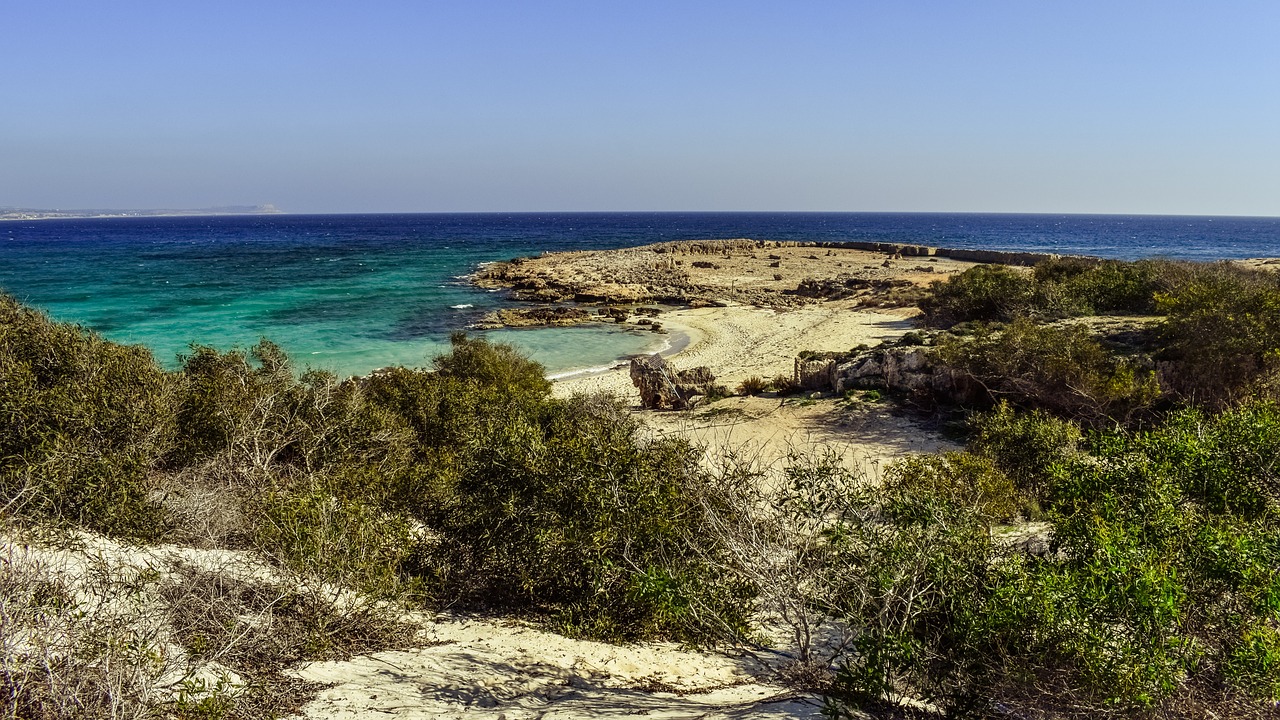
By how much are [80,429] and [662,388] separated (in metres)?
12.7

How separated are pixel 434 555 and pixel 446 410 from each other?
4.75 meters

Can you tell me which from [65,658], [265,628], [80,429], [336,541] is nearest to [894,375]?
[336,541]

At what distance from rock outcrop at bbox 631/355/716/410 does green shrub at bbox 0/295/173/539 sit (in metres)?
11.0

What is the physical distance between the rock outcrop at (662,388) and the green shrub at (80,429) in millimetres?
11032

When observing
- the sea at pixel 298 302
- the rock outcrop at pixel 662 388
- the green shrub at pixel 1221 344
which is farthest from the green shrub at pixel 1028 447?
the sea at pixel 298 302

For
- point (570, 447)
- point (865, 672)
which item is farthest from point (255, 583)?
point (865, 672)

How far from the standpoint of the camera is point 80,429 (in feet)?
27.0

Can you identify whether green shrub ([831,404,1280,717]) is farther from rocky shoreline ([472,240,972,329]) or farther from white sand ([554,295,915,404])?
rocky shoreline ([472,240,972,329])

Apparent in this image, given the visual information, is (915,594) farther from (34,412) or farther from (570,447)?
(34,412)

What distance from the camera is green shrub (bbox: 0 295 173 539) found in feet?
22.7

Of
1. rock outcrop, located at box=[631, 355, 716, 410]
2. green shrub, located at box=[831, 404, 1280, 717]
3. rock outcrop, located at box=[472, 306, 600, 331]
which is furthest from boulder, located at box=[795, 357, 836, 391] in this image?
rock outcrop, located at box=[472, 306, 600, 331]

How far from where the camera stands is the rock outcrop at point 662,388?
1839cm

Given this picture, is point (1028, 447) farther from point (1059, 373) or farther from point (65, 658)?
point (65, 658)

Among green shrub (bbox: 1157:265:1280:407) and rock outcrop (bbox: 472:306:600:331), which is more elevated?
green shrub (bbox: 1157:265:1280:407)
